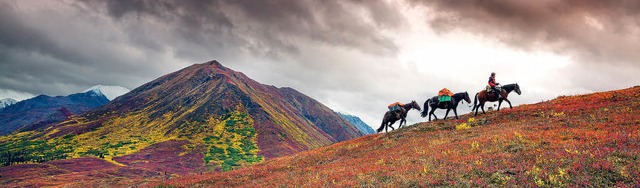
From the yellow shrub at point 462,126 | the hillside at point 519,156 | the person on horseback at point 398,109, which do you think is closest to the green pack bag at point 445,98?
the person on horseback at point 398,109

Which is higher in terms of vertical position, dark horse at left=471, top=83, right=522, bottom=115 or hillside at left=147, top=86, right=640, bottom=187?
dark horse at left=471, top=83, right=522, bottom=115

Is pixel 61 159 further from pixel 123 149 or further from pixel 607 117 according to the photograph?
pixel 607 117

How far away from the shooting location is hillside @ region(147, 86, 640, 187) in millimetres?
11719

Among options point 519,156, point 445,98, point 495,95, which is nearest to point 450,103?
point 445,98

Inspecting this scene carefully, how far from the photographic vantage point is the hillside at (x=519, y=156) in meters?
11.7

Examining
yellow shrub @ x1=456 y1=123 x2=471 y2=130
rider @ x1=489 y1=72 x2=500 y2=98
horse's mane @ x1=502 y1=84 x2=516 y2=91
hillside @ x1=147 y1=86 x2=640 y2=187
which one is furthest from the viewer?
horse's mane @ x1=502 y1=84 x2=516 y2=91

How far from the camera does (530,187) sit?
10859 millimetres

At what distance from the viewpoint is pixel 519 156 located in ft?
48.4

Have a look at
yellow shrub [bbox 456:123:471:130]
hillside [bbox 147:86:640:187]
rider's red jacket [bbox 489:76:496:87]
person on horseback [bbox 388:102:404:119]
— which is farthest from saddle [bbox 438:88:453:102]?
yellow shrub [bbox 456:123:471:130]

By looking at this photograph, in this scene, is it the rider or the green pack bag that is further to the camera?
the green pack bag

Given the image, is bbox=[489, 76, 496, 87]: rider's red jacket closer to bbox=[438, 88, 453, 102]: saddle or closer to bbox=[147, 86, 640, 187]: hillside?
bbox=[147, 86, 640, 187]: hillside

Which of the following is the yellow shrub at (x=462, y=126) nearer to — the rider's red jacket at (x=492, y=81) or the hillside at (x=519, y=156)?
the hillside at (x=519, y=156)

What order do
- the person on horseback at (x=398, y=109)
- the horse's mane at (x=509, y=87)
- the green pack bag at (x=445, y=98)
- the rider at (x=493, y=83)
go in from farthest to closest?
the person on horseback at (x=398, y=109) → the green pack bag at (x=445, y=98) → the horse's mane at (x=509, y=87) → the rider at (x=493, y=83)

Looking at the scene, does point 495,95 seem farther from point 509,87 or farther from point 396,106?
point 396,106
